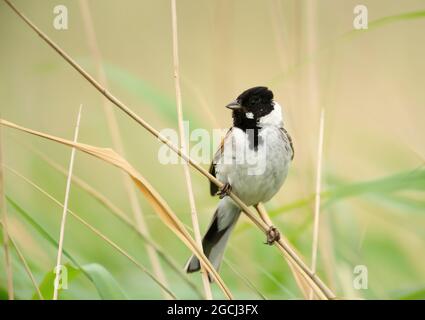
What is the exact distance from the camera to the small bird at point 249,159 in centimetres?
298

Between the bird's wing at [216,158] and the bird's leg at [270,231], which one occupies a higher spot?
the bird's wing at [216,158]

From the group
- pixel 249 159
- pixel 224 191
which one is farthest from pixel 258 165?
pixel 224 191

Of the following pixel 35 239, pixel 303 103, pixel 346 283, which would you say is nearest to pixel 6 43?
pixel 35 239

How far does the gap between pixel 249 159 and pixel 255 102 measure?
27 centimetres

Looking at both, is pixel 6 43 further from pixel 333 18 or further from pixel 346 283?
pixel 346 283

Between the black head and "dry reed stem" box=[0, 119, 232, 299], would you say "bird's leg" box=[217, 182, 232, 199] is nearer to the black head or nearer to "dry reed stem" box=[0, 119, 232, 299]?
the black head

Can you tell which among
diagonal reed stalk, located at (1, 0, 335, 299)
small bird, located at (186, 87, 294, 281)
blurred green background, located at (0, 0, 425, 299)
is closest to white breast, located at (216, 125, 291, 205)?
small bird, located at (186, 87, 294, 281)

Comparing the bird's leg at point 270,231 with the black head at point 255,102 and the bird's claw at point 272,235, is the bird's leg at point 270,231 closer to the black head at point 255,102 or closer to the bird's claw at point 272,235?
the bird's claw at point 272,235

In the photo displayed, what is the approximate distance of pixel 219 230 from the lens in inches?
120

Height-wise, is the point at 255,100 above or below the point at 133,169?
above

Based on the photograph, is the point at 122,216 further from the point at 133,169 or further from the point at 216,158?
the point at 216,158

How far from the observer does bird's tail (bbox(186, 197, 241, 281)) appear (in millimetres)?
2953

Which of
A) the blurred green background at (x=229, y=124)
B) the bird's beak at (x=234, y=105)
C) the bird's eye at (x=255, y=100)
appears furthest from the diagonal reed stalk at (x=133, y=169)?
the bird's eye at (x=255, y=100)

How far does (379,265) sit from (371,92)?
1.47 meters
